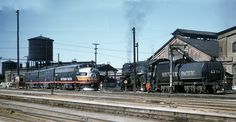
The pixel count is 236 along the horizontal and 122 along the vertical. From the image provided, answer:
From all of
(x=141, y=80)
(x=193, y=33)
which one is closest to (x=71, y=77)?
(x=141, y=80)

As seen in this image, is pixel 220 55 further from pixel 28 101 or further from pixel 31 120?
pixel 31 120

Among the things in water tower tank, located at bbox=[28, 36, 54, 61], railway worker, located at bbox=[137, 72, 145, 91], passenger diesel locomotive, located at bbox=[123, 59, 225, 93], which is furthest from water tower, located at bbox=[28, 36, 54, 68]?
passenger diesel locomotive, located at bbox=[123, 59, 225, 93]

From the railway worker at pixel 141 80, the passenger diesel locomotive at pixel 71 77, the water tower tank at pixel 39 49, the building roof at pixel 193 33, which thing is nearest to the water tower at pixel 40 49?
the water tower tank at pixel 39 49

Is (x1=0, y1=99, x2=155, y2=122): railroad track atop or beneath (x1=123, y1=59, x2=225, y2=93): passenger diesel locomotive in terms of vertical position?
beneath

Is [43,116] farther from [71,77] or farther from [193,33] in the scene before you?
[193,33]

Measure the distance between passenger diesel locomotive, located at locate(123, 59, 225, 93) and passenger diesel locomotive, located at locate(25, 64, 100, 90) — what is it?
1254 cm

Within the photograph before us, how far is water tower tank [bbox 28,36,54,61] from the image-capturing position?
99250 millimetres

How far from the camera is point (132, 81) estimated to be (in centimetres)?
5191

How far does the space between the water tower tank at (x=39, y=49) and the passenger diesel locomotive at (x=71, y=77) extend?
2670 cm

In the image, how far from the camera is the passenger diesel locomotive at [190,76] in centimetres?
3781

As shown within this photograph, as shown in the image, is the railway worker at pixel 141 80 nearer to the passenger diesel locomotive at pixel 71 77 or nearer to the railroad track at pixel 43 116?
the passenger diesel locomotive at pixel 71 77

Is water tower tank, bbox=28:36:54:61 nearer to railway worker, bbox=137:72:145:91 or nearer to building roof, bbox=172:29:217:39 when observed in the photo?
building roof, bbox=172:29:217:39

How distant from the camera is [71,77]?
5809 cm

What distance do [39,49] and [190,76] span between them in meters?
66.3
